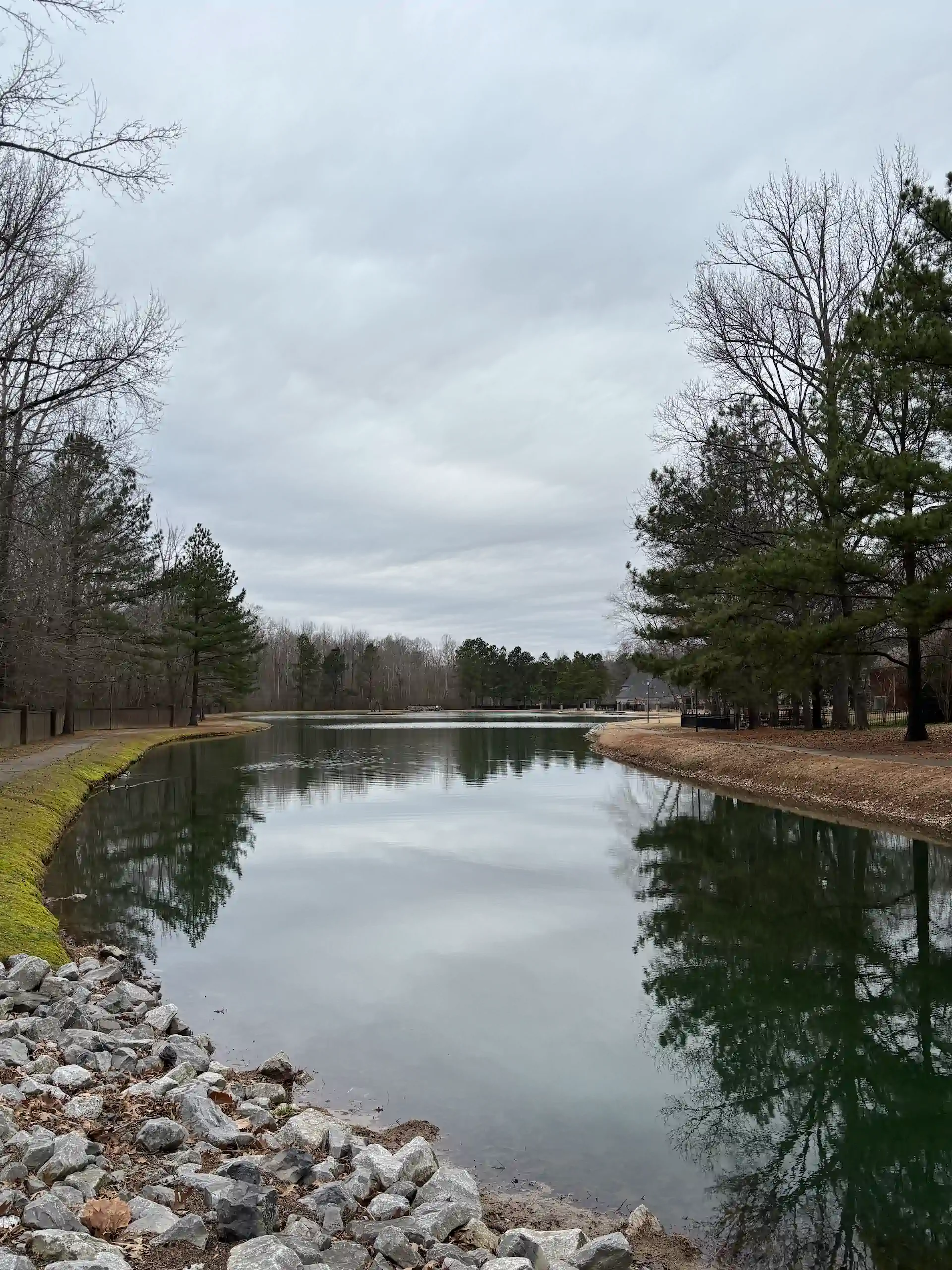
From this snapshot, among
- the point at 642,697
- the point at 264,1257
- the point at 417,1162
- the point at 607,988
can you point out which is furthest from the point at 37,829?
the point at 642,697

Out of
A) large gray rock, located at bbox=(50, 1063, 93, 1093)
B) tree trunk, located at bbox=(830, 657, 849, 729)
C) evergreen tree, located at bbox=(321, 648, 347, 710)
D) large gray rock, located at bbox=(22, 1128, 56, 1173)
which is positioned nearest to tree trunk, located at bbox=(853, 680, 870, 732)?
tree trunk, located at bbox=(830, 657, 849, 729)

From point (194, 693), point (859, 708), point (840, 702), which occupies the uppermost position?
point (194, 693)

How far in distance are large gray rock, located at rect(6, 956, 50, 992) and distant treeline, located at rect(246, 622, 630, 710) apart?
300 feet

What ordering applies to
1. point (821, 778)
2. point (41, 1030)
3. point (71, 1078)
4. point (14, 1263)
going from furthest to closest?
point (821, 778) < point (41, 1030) < point (71, 1078) < point (14, 1263)

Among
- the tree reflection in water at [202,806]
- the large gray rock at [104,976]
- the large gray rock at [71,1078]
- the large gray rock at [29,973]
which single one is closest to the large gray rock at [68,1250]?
the large gray rock at [71,1078]

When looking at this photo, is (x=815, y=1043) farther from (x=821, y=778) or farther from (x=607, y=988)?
(x=821, y=778)

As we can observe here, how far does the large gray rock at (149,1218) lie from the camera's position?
3.83m

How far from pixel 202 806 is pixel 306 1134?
17.4 meters

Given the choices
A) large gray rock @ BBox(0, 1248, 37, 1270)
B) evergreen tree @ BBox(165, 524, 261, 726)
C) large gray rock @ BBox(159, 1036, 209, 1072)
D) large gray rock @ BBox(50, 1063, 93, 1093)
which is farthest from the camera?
evergreen tree @ BBox(165, 524, 261, 726)

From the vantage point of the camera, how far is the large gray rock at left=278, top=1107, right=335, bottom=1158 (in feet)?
16.7

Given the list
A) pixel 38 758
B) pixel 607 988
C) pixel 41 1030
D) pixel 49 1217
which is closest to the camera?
pixel 49 1217

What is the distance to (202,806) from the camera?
21.7 metres

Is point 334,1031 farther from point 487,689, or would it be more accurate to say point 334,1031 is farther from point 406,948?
point 487,689

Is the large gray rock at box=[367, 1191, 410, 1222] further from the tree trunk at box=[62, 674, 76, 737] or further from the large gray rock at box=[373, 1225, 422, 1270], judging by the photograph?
the tree trunk at box=[62, 674, 76, 737]
